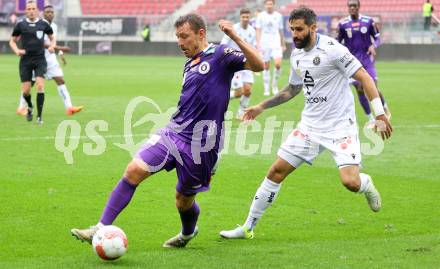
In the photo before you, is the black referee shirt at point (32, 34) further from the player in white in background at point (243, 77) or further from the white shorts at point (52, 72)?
the player in white in background at point (243, 77)

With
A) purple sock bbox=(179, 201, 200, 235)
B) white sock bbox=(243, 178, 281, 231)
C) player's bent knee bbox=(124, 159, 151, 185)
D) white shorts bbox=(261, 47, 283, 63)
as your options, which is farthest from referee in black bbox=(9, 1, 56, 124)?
player's bent knee bbox=(124, 159, 151, 185)

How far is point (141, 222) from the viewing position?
28.1ft

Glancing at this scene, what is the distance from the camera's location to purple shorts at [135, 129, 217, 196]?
23.6 feet

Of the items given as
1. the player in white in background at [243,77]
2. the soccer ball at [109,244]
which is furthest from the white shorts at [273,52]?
the soccer ball at [109,244]

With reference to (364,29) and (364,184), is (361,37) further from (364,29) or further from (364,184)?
(364,184)

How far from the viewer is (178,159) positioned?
728cm

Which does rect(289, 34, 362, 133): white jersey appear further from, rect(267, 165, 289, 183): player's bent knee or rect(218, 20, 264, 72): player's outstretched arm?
rect(218, 20, 264, 72): player's outstretched arm

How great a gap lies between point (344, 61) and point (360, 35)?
9.33m

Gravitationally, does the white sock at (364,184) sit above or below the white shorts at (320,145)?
below

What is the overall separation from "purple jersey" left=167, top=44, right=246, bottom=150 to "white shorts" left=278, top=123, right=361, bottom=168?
94 cm

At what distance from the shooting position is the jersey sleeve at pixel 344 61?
7934mm

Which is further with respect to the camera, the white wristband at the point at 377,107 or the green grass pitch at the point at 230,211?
the white wristband at the point at 377,107

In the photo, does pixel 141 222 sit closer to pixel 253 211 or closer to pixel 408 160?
pixel 253 211

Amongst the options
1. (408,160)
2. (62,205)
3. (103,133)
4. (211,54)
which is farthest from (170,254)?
(103,133)
